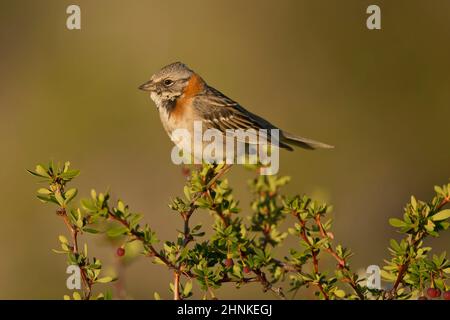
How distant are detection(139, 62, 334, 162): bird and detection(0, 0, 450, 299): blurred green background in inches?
111

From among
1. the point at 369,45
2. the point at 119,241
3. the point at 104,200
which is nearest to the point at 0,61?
the point at 369,45

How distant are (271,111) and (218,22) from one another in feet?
5.55

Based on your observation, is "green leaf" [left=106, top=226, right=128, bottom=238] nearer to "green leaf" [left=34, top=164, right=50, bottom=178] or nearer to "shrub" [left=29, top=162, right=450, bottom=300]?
"shrub" [left=29, top=162, right=450, bottom=300]

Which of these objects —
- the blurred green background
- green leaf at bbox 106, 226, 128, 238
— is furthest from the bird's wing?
green leaf at bbox 106, 226, 128, 238

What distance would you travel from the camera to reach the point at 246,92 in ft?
33.3

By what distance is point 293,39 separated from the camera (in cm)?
1081

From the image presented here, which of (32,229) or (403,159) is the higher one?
(403,159)

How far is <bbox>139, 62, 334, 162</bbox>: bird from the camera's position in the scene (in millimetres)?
6027

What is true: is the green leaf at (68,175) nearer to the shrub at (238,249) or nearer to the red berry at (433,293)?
the shrub at (238,249)

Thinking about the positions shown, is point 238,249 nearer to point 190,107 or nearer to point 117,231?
point 117,231

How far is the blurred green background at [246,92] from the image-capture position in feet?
31.3
